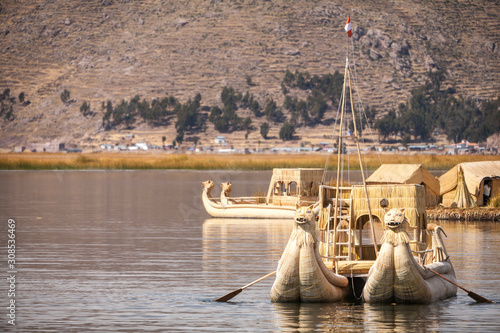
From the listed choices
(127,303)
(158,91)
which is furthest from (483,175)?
(158,91)

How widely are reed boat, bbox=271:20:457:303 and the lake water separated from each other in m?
0.35

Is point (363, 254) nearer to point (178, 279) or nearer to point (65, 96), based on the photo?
point (178, 279)

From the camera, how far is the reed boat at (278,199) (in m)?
43.1

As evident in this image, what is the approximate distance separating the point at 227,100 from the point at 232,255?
152322mm

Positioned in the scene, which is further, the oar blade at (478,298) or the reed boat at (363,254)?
the oar blade at (478,298)

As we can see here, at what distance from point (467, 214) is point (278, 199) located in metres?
8.78

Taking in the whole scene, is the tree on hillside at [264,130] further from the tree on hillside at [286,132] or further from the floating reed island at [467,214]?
the floating reed island at [467,214]

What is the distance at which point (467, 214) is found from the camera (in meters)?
41.2

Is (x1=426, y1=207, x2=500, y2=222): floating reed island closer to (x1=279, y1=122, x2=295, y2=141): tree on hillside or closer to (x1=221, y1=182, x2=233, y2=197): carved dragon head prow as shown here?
(x1=221, y1=182, x2=233, y2=197): carved dragon head prow

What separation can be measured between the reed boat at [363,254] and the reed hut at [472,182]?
21.0 meters

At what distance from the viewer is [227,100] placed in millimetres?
180375

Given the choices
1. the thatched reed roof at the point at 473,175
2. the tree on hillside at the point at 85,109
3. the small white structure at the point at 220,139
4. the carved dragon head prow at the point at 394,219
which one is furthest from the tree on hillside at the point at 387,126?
the carved dragon head prow at the point at 394,219

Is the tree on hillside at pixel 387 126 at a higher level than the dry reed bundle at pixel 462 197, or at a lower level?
higher

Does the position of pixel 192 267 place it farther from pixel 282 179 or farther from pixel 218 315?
pixel 282 179
